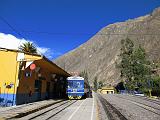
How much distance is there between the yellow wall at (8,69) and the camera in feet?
82.1

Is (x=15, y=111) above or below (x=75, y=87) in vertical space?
below

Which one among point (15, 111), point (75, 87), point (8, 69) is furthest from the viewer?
point (75, 87)

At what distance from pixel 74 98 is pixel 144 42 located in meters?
149

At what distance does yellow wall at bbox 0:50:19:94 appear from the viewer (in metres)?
25.0

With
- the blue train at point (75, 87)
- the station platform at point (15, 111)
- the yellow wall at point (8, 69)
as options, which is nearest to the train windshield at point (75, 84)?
the blue train at point (75, 87)

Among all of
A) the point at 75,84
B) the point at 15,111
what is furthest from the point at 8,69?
the point at 75,84

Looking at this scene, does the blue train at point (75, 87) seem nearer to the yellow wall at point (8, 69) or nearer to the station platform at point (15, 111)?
the yellow wall at point (8, 69)

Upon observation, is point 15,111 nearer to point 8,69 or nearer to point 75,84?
point 8,69

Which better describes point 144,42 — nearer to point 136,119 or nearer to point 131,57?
point 131,57

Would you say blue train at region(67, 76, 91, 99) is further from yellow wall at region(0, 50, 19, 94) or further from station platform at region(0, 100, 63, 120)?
station platform at region(0, 100, 63, 120)

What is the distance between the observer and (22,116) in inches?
685

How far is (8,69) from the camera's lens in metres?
25.2

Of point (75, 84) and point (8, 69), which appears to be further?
point (75, 84)

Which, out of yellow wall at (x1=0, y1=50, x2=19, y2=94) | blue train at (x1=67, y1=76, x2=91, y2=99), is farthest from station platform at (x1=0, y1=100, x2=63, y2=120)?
blue train at (x1=67, y1=76, x2=91, y2=99)
